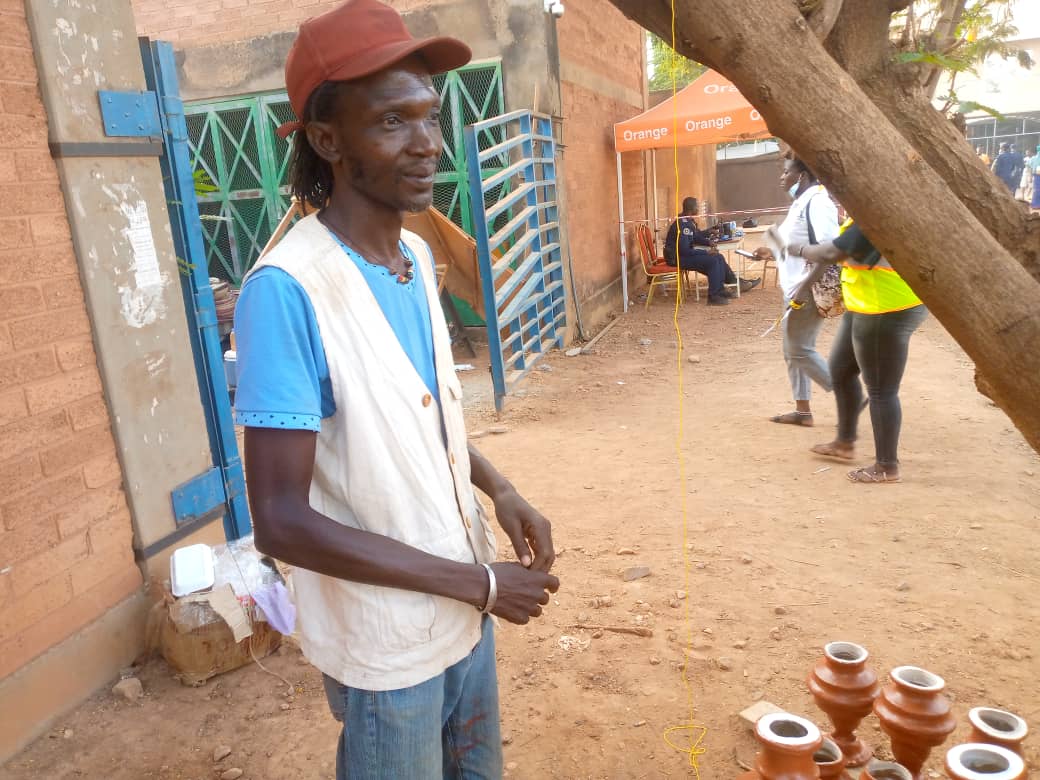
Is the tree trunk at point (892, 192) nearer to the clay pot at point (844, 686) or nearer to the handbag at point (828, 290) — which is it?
the clay pot at point (844, 686)

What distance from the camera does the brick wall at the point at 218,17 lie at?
28.5 ft

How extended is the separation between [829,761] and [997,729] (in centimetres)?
40

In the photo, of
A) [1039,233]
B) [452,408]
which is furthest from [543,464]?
[1039,233]

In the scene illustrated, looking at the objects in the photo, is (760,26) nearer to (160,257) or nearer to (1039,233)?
(1039,233)

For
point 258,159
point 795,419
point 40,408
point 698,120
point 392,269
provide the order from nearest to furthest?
point 392,269 < point 40,408 < point 795,419 < point 258,159 < point 698,120

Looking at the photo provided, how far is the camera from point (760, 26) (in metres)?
1.12

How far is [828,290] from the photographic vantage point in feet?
16.4

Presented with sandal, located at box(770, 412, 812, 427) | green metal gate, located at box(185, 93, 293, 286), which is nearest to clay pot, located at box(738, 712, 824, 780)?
sandal, located at box(770, 412, 812, 427)

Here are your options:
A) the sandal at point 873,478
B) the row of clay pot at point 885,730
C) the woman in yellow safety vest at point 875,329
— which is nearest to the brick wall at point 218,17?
the woman in yellow safety vest at point 875,329

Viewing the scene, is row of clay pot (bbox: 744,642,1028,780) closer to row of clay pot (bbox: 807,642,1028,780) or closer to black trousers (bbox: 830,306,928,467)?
row of clay pot (bbox: 807,642,1028,780)

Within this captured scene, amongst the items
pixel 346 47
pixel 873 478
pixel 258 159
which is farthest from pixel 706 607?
pixel 258 159

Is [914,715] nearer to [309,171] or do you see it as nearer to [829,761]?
[829,761]

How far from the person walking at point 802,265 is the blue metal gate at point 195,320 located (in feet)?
10.9

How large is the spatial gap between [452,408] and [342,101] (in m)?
0.57
